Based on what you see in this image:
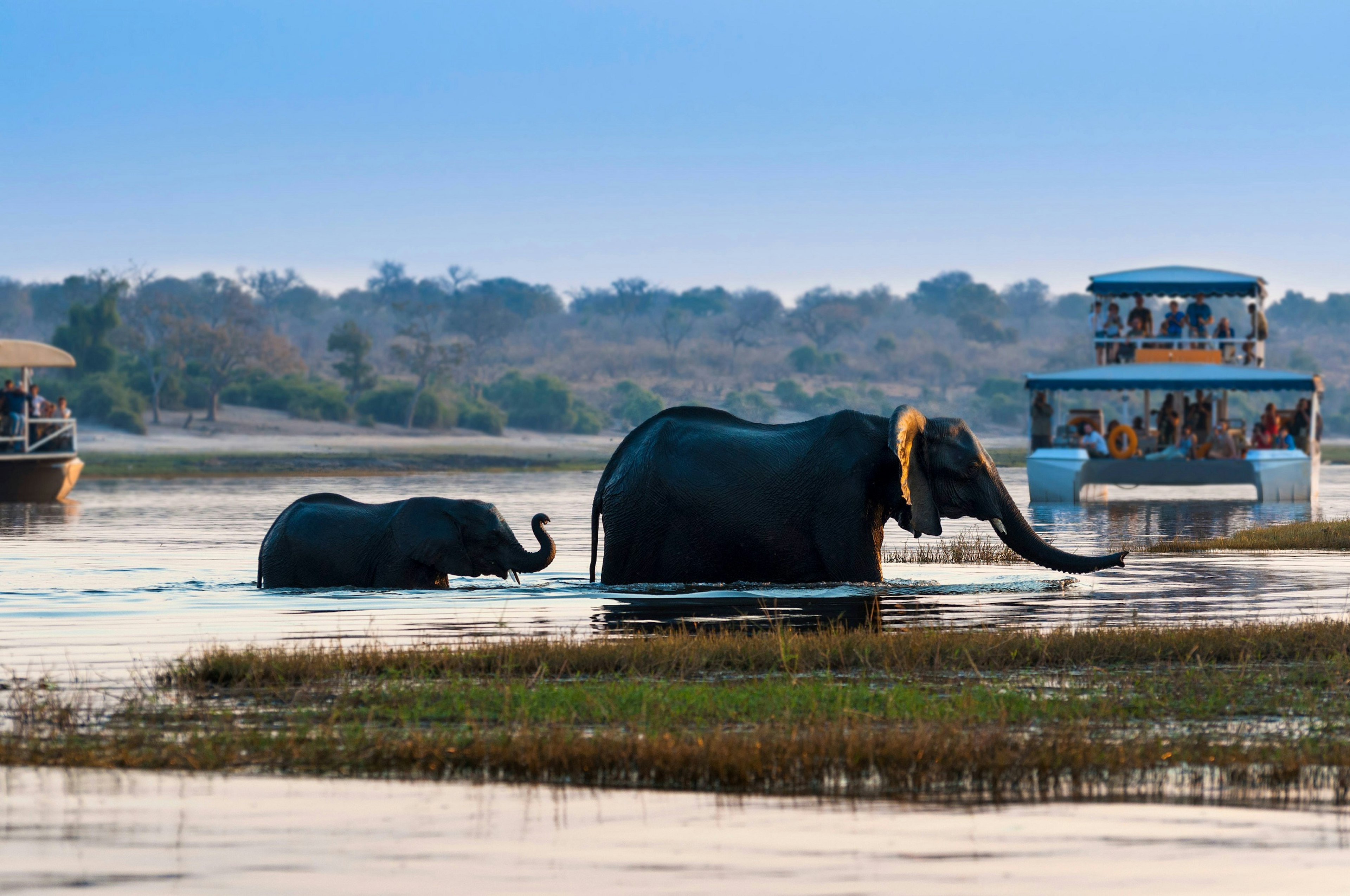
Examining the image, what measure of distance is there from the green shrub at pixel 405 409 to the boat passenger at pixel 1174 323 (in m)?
42.4

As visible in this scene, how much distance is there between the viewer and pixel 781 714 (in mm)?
9109

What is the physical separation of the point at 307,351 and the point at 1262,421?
89851 millimetres

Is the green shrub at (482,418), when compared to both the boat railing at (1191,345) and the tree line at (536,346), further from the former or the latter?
the boat railing at (1191,345)

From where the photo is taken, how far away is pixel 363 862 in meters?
6.53

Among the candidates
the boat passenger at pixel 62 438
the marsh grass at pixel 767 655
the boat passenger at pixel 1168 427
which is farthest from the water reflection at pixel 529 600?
the boat passenger at pixel 62 438

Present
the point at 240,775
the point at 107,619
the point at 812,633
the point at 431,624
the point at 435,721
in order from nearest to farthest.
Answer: the point at 240,775 → the point at 435,721 → the point at 812,633 → the point at 431,624 → the point at 107,619

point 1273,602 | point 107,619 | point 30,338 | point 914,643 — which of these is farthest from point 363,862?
point 30,338

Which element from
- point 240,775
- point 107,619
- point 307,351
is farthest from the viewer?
point 307,351

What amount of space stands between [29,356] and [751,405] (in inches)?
2159

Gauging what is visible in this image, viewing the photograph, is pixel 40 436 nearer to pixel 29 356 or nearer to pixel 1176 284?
pixel 29 356

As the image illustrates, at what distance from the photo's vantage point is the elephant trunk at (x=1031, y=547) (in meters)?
15.6

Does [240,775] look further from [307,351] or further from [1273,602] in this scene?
[307,351]

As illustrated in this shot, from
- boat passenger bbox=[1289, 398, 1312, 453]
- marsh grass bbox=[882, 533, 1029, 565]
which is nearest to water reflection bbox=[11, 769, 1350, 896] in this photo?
marsh grass bbox=[882, 533, 1029, 565]

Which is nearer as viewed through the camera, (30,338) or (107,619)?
(107,619)
